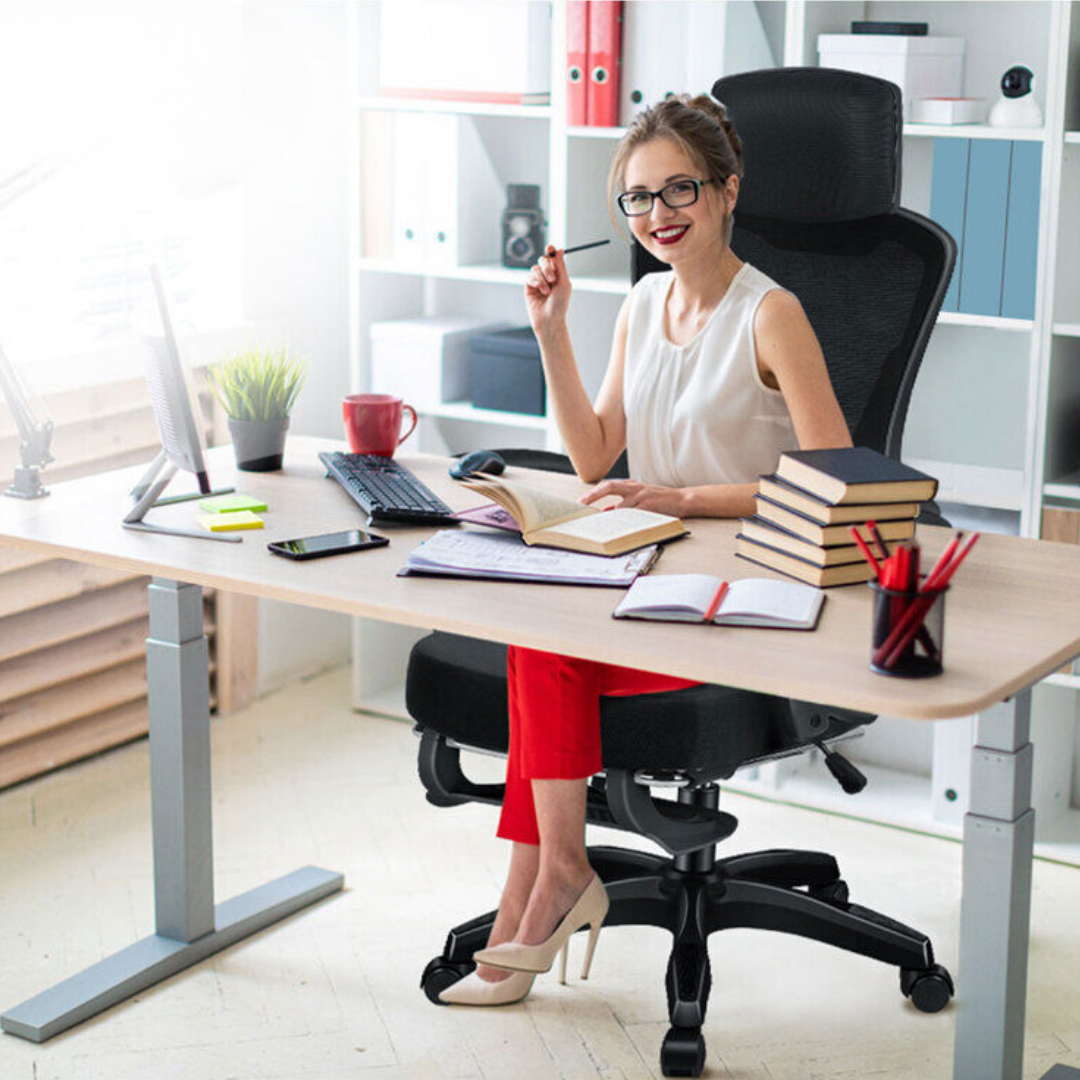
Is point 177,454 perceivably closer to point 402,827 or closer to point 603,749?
point 603,749

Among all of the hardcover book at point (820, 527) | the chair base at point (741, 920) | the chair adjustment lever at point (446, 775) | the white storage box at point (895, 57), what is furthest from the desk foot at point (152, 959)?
the white storage box at point (895, 57)

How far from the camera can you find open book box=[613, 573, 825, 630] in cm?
187

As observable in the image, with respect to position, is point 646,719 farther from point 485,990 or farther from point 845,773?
point 485,990

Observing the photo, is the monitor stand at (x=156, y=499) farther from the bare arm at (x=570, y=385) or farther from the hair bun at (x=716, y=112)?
the hair bun at (x=716, y=112)

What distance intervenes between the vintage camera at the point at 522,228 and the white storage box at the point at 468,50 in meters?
0.21

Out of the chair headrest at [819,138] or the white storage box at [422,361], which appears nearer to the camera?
the chair headrest at [819,138]

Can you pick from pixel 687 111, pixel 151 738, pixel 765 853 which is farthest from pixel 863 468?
pixel 151 738

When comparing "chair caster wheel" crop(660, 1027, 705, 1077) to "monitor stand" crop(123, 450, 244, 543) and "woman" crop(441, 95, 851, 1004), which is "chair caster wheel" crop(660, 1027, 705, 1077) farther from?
"monitor stand" crop(123, 450, 244, 543)

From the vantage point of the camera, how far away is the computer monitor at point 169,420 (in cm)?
221

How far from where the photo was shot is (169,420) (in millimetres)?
2279

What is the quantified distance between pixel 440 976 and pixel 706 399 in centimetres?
93

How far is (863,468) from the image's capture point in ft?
6.68

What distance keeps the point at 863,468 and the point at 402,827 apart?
4.84ft

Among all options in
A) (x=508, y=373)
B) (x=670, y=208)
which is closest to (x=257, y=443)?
(x=670, y=208)
